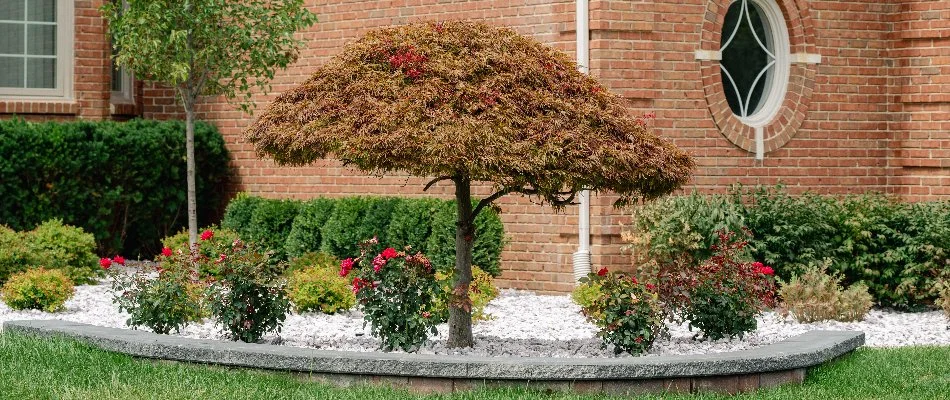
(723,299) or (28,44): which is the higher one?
(28,44)

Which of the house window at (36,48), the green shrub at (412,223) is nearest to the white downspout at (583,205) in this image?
the green shrub at (412,223)

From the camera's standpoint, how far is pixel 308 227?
14406mm

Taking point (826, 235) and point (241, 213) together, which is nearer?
point (826, 235)

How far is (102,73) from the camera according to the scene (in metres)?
16.1

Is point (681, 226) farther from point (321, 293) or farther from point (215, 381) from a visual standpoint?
point (215, 381)

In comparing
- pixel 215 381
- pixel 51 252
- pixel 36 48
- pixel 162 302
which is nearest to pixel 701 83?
pixel 162 302

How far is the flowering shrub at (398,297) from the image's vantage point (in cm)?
836

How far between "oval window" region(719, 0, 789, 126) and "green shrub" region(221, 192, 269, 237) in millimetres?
5098

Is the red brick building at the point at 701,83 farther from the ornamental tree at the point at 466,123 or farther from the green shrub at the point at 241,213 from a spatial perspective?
the ornamental tree at the point at 466,123

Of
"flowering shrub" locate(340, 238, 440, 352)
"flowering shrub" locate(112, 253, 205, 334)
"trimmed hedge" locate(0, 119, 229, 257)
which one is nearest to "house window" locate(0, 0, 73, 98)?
"trimmed hedge" locate(0, 119, 229, 257)

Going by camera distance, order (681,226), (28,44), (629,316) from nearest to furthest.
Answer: (629,316), (681,226), (28,44)

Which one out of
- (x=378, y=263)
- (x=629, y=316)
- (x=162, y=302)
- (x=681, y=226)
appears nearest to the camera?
(x=378, y=263)

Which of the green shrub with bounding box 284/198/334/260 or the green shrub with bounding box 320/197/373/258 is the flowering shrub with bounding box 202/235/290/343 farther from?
the green shrub with bounding box 284/198/334/260

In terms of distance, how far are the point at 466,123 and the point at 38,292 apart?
16.7 ft
